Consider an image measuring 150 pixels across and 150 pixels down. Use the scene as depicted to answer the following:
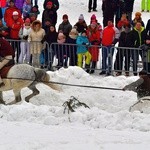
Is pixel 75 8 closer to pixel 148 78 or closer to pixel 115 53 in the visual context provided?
pixel 115 53

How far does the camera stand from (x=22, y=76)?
1320 cm

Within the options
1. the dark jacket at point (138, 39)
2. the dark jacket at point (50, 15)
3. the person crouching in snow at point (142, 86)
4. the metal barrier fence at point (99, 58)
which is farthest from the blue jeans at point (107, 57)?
the person crouching in snow at point (142, 86)

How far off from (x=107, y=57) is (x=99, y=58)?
1.15 ft

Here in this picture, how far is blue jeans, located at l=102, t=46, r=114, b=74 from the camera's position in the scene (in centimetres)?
1642

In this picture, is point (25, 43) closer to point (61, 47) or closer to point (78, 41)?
point (61, 47)

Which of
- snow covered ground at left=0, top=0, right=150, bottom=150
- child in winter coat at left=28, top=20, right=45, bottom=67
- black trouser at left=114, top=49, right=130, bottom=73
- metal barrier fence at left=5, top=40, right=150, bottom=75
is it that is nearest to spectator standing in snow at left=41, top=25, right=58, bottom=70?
metal barrier fence at left=5, top=40, right=150, bottom=75

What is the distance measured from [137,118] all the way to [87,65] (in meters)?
6.98

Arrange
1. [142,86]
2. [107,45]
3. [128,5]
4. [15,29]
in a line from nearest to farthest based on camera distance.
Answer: [142,86] < [107,45] < [15,29] < [128,5]

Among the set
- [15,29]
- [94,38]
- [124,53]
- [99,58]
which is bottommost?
[99,58]

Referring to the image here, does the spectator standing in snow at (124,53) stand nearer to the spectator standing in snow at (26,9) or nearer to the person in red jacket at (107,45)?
the person in red jacket at (107,45)

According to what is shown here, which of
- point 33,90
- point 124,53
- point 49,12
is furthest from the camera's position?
point 49,12

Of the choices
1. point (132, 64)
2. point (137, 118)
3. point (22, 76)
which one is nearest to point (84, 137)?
point (137, 118)

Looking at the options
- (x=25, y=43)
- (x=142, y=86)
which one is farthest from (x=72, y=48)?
(x=142, y=86)

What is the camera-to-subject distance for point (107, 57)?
1658 cm
